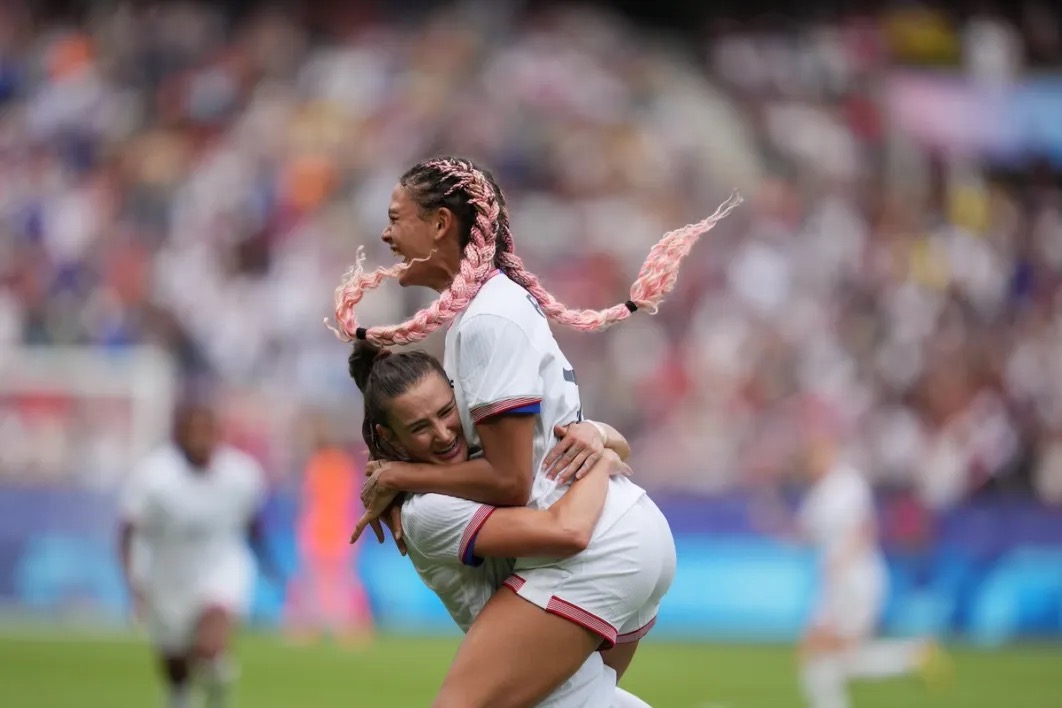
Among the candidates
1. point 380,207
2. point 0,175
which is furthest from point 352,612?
point 0,175

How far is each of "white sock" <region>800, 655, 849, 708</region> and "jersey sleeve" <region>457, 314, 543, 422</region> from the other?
8.32 meters

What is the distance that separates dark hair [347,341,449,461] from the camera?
550 cm

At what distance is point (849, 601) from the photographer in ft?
44.9

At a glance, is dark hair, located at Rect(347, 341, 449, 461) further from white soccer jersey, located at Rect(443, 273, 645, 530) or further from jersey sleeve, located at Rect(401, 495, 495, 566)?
jersey sleeve, located at Rect(401, 495, 495, 566)

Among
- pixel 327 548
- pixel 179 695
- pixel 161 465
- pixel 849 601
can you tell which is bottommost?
pixel 327 548

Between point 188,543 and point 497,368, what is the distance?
687cm

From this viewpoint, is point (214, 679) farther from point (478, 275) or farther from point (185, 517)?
point (478, 275)

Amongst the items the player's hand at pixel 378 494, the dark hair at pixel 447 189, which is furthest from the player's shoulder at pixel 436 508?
the dark hair at pixel 447 189

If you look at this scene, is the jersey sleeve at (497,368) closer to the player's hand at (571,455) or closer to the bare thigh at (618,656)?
the player's hand at (571,455)

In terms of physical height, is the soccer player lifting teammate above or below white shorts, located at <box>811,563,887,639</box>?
above

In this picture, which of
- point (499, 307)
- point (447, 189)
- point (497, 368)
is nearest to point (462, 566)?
point (497, 368)

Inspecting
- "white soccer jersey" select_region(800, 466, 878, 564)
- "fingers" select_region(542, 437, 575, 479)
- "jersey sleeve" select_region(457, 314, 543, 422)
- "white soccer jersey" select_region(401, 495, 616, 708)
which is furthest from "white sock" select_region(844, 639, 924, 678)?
"jersey sleeve" select_region(457, 314, 543, 422)

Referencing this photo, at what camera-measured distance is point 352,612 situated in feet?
59.7

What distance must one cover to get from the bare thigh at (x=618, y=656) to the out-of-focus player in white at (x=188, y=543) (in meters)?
5.59
